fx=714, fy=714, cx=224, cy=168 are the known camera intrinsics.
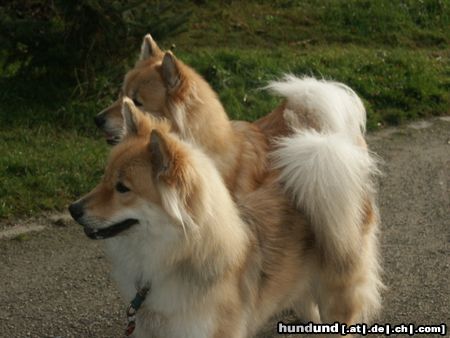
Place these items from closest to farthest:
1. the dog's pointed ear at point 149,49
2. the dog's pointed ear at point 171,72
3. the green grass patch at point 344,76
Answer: the dog's pointed ear at point 171,72 → the dog's pointed ear at point 149,49 → the green grass patch at point 344,76

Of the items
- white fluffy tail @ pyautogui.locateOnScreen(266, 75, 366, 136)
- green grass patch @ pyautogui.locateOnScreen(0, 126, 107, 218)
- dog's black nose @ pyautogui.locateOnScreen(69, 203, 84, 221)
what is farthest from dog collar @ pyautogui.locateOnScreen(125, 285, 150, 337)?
green grass patch @ pyautogui.locateOnScreen(0, 126, 107, 218)

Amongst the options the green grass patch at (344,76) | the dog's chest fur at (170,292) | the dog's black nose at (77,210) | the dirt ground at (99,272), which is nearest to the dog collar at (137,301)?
the dog's chest fur at (170,292)

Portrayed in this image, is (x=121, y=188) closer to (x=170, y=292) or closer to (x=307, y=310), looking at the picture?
(x=170, y=292)

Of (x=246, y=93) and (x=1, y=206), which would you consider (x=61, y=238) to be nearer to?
(x=1, y=206)

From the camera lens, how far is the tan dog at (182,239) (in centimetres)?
341

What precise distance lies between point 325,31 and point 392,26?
1132 mm

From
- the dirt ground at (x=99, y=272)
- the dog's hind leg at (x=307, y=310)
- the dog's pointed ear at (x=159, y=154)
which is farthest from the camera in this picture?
the dirt ground at (x=99, y=272)

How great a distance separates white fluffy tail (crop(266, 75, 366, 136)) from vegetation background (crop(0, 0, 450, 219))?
2.17 metres

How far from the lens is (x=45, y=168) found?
650 cm

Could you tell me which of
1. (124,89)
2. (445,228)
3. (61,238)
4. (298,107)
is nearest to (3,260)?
(61,238)

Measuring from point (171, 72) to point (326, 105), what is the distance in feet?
3.68

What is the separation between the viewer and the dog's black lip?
11.5ft

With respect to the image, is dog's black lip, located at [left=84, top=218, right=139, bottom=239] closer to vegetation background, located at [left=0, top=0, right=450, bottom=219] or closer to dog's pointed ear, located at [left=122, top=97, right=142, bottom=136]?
dog's pointed ear, located at [left=122, top=97, right=142, bottom=136]

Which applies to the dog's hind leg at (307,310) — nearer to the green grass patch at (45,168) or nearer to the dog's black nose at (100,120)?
the dog's black nose at (100,120)
